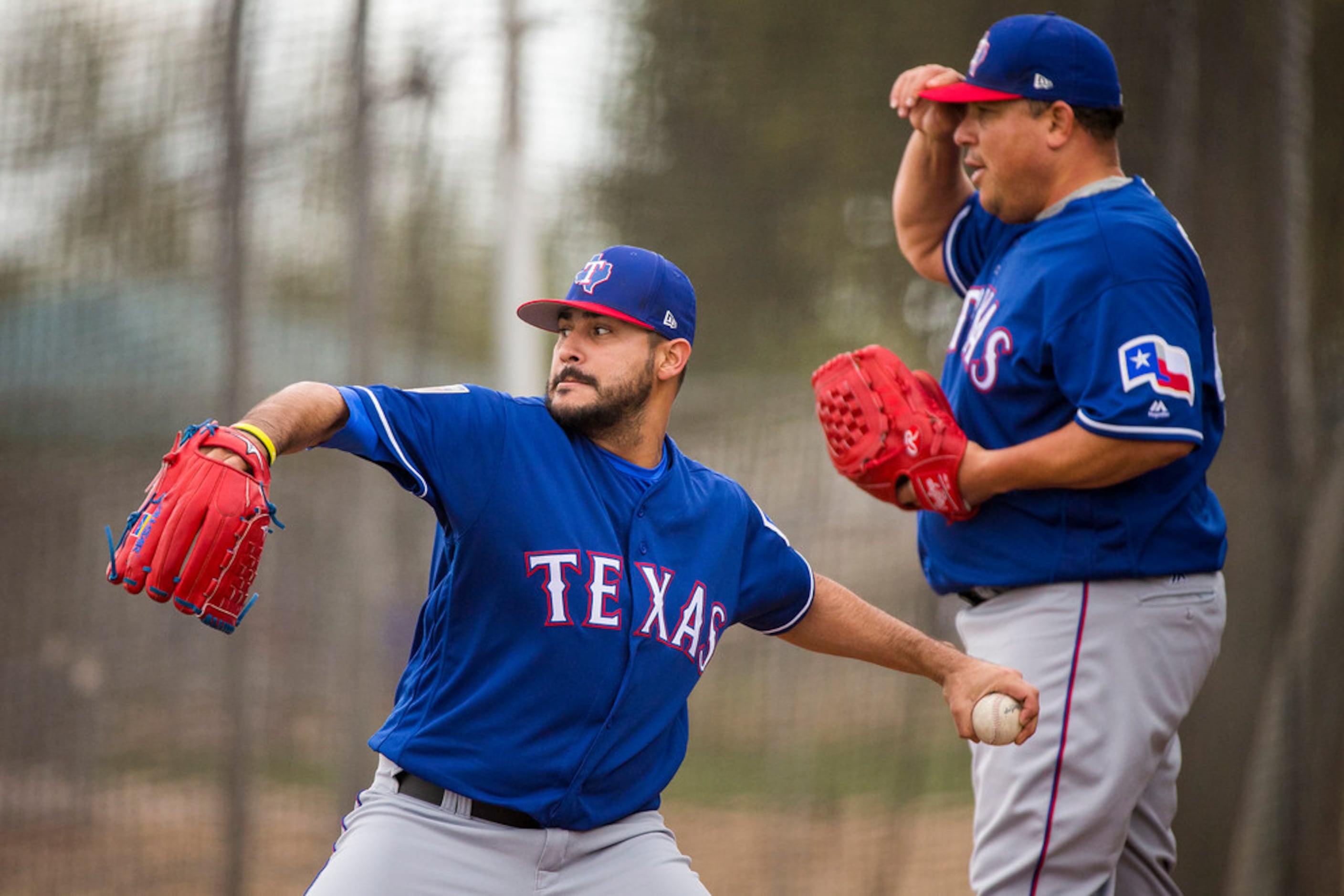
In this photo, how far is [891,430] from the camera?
221 cm

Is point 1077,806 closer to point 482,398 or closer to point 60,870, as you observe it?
point 482,398

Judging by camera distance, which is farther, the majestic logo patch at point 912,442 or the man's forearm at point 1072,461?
the majestic logo patch at point 912,442

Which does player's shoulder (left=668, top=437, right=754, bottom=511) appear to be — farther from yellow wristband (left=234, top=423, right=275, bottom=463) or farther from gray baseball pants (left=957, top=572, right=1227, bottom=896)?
yellow wristband (left=234, top=423, right=275, bottom=463)

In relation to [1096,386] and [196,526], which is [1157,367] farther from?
[196,526]

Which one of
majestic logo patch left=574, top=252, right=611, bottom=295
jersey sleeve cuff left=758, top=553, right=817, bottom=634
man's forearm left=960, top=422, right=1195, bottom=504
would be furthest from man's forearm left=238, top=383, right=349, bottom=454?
man's forearm left=960, top=422, right=1195, bottom=504

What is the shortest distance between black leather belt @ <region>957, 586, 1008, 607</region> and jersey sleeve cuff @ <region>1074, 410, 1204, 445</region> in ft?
1.13

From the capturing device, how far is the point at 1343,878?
3090 millimetres

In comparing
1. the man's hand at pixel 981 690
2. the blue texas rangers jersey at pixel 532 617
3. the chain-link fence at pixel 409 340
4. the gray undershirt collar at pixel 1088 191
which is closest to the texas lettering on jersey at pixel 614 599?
the blue texas rangers jersey at pixel 532 617

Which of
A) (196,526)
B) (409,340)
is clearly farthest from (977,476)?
(409,340)

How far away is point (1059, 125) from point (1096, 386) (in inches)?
19.9

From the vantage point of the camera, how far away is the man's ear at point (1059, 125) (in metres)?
2.21

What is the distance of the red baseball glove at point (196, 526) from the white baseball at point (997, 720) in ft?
3.46

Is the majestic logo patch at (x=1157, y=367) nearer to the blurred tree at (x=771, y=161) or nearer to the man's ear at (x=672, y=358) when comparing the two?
the man's ear at (x=672, y=358)

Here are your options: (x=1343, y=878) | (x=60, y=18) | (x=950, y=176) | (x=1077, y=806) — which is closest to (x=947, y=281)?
(x=950, y=176)
